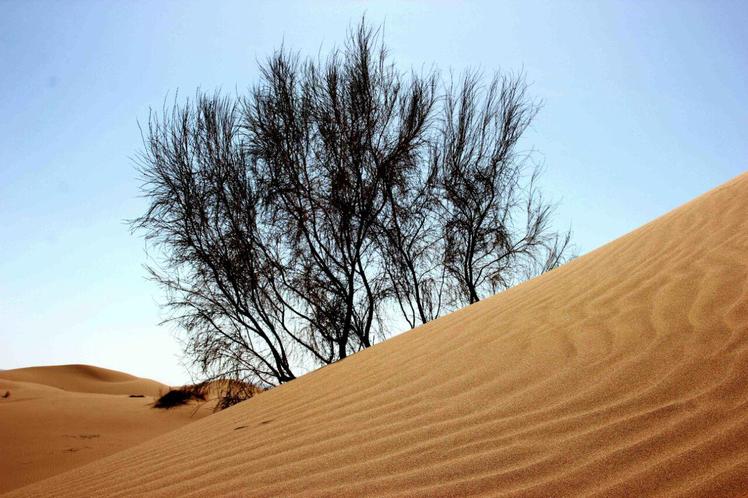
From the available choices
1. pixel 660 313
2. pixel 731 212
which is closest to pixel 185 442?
pixel 660 313

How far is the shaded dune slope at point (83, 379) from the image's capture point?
2108cm

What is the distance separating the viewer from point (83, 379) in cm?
2277

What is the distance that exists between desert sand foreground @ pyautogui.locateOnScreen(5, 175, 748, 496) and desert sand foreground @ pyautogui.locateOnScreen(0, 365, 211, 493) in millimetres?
3145

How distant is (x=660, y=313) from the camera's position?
3.19 metres

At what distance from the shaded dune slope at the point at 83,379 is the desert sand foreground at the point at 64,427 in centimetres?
617

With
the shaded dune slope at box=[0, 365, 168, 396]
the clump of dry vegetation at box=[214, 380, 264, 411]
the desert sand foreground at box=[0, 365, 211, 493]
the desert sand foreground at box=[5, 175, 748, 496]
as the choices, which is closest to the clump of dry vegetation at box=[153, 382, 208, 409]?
the desert sand foreground at box=[0, 365, 211, 493]

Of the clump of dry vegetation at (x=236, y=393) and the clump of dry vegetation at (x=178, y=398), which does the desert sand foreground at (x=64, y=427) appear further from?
the clump of dry vegetation at (x=236, y=393)

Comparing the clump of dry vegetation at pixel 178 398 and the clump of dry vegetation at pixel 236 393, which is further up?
the clump of dry vegetation at pixel 178 398

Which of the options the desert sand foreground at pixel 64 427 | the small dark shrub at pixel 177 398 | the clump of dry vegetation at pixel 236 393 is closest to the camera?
the desert sand foreground at pixel 64 427

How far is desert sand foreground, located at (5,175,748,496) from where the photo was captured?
211cm

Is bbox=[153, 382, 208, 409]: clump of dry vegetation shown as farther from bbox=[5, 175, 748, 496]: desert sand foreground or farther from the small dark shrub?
bbox=[5, 175, 748, 496]: desert sand foreground

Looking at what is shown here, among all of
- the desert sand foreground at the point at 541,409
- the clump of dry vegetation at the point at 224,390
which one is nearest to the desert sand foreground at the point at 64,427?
the clump of dry vegetation at the point at 224,390

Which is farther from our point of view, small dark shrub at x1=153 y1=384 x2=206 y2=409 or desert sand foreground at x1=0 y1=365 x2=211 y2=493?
small dark shrub at x1=153 y1=384 x2=206 y2=409

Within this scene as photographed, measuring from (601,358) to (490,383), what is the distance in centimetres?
55
